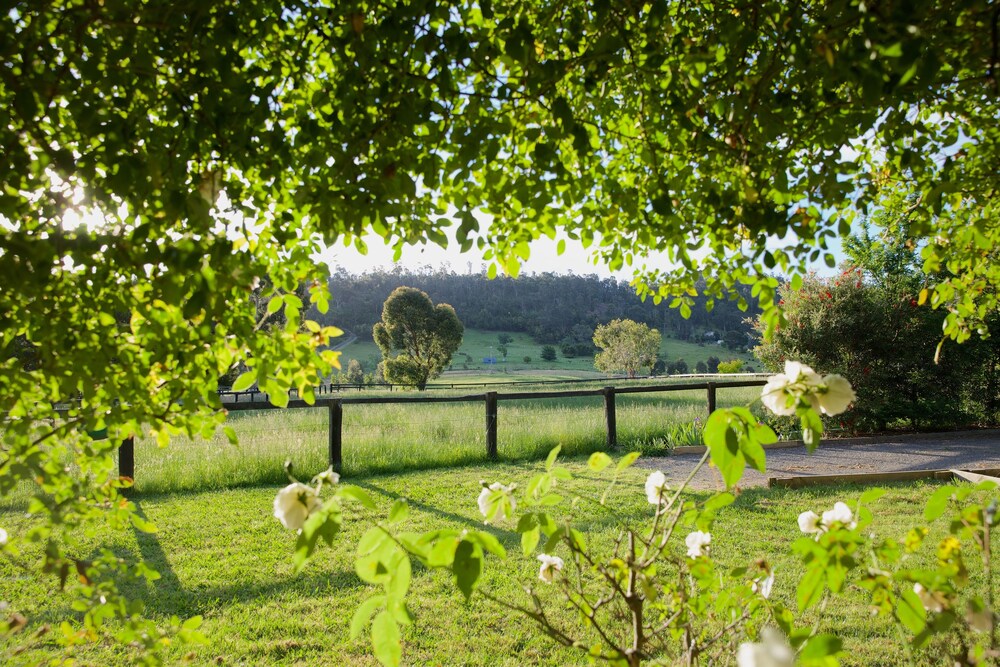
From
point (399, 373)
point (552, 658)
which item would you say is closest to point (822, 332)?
point (552, 658)

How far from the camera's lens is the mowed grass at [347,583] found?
2863 millimetres

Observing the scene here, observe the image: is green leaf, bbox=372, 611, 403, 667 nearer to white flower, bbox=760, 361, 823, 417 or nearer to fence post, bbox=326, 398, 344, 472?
white flower, bbox=760, 361, 823, 417

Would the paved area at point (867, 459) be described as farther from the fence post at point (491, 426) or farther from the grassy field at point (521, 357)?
the grassy field at point (521, 357)

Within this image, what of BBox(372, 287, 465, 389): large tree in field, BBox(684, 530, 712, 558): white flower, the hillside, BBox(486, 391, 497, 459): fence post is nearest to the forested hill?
the hillside

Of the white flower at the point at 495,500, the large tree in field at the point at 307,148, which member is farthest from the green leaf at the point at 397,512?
the large tree in field at the point at 307,148

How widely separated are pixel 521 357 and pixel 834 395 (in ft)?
213

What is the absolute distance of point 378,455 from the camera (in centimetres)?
750

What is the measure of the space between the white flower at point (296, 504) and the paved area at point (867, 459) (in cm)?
572

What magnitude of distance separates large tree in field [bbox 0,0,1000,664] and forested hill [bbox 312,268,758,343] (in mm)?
67291

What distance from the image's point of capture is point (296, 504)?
104 centimetres

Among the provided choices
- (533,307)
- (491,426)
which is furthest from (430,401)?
(533,307)

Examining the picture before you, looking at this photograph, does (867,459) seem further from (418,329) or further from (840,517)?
(418,329)

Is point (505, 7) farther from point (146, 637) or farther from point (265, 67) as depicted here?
point (146, 637)

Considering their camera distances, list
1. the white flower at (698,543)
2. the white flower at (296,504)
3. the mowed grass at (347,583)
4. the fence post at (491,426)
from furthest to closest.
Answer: the fence post at (491,426) < the mowed grass at (347,583) < the white flower at (698,543) < the white flower at (296,504)
